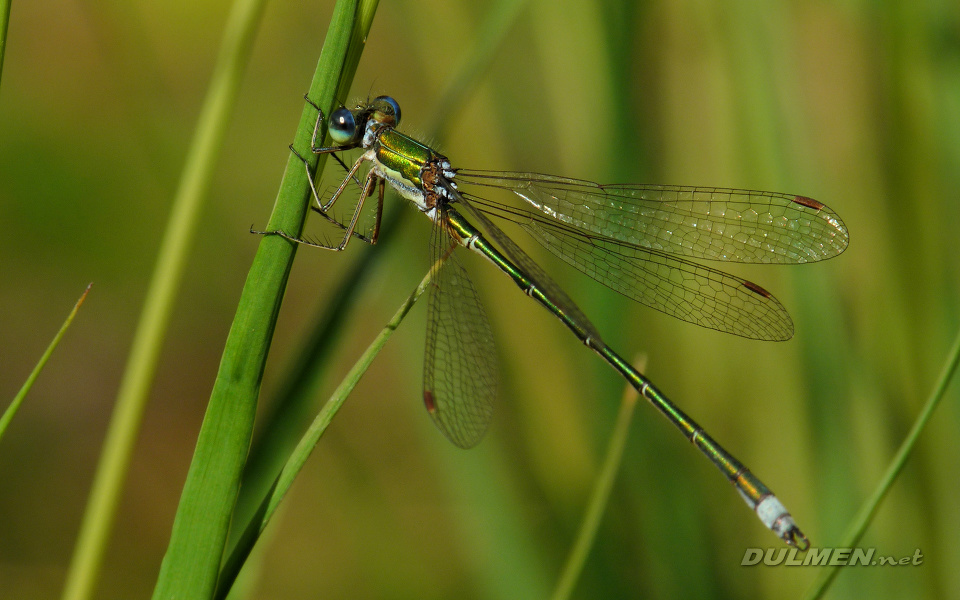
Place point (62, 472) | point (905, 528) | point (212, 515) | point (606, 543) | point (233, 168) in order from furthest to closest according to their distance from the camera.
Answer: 1. point (233, 168)
2. point (62, 472)
3. point (606, 543)
4. point (905, 528)
5. point (212, 515)

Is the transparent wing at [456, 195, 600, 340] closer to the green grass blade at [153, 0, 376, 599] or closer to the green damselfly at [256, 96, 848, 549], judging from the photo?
the green damselfly at [256, 96, 848, 549]

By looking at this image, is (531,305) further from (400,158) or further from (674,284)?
(400,158)

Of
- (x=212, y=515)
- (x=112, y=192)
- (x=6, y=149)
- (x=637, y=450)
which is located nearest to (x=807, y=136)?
(x=637, y=450)

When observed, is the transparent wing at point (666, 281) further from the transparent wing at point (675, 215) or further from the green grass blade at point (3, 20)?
the green grass blade at point (3, 20)

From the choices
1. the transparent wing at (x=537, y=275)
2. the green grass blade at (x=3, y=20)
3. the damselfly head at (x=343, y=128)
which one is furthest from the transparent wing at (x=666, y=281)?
the green grass blade at (x=3, y=20)

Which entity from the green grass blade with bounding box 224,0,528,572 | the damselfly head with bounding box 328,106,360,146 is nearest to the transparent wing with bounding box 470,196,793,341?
the damselfly head with bounding box 328,106,360,146

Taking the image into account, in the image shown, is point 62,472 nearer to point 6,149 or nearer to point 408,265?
point 6,149
